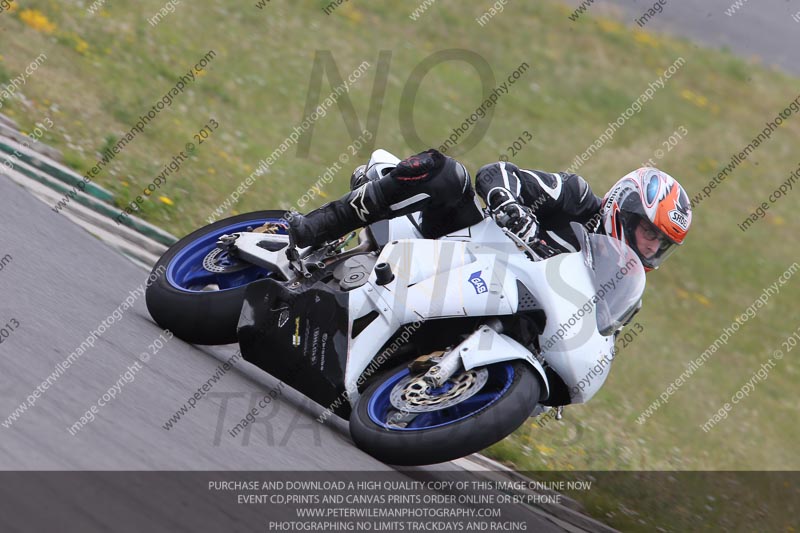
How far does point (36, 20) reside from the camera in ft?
36.4

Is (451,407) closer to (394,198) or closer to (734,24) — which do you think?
(394,198)

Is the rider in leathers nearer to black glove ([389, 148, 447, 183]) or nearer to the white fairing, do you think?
black glove ([389, 148, 447, 183])

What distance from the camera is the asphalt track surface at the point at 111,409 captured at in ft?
11.8

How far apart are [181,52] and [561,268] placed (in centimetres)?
836

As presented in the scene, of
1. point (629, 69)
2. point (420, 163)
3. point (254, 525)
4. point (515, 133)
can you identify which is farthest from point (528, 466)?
point (629, 69)

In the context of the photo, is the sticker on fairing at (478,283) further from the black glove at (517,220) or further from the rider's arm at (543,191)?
the rider's arm at (543,191)

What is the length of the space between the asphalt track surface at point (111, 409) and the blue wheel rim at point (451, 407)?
22 centimetres

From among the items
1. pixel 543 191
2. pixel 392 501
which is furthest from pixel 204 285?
pixel 392 501

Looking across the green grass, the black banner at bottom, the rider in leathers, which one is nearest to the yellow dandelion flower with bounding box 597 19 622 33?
the green grass

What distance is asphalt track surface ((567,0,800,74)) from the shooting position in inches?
786

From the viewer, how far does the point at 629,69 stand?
731 inches

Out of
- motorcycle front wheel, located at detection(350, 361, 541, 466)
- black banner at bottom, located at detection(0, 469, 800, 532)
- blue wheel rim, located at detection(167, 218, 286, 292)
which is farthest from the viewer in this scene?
blue wheel rim, located at detection(167, 218, 286, 292)

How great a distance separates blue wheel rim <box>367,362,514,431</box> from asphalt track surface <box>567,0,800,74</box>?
15.4 meters

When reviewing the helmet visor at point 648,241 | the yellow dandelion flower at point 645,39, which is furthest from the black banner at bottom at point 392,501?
the yellow dandelion flower at point 645,39
